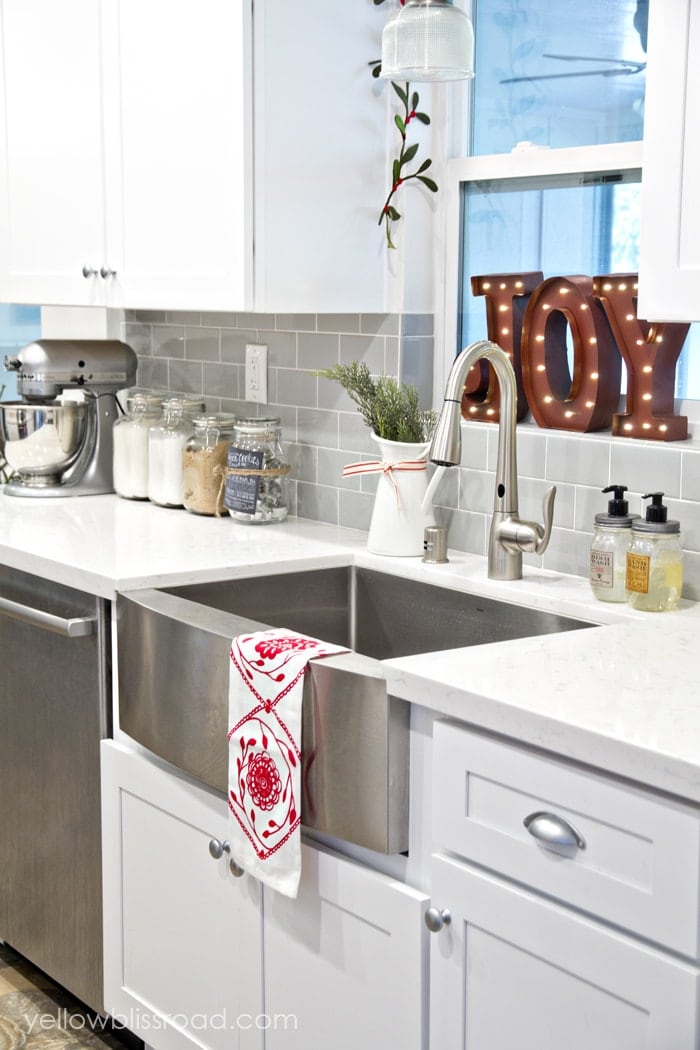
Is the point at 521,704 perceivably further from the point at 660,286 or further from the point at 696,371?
the point at 696,371

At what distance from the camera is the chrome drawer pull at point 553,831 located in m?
1.47

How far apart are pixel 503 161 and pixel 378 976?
4.78 feet

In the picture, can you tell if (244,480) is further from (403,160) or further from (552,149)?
(552,149)

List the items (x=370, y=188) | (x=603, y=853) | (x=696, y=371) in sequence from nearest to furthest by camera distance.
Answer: (x=603, y=853) < (x=696, y=371) < (x=370, y=188)

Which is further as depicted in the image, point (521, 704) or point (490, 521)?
point (490, 521)

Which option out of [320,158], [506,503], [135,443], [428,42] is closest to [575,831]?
[506,503]

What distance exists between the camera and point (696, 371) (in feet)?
7.27

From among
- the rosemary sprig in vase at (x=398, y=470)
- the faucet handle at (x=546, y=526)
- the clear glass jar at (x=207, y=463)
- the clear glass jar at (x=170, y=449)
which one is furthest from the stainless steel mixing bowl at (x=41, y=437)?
the faucet handle at (x=546, y=526)

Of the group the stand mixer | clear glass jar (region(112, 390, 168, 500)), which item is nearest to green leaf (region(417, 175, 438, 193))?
clear glass jar (region(112, 390, 168, 500))

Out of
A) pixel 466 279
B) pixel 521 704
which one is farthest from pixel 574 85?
pixel 521 704

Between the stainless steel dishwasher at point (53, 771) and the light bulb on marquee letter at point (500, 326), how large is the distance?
2.61 feet

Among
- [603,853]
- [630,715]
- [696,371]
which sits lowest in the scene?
[603,853]

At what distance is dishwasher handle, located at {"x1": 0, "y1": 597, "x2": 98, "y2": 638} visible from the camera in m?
2.30

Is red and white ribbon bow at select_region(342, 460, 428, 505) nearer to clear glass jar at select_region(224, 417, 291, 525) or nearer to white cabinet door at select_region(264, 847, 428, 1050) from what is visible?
clear glass jar at select_region(224, 417, 291, 525)
